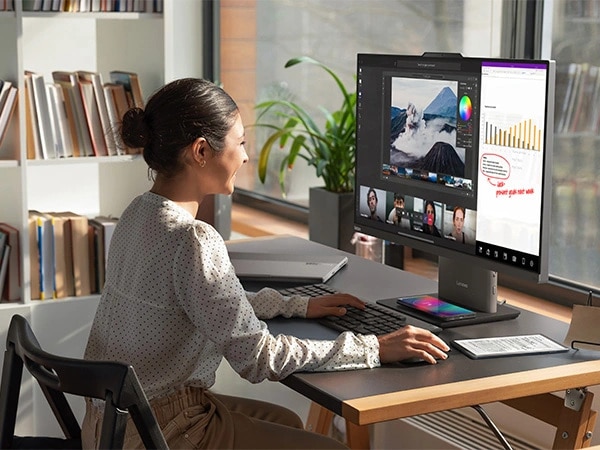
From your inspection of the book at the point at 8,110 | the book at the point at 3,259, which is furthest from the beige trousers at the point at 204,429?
the book at the point at 8,110

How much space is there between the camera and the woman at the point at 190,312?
1.81 meters

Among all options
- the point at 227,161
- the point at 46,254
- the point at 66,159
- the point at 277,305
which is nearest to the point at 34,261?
the point at 46,254

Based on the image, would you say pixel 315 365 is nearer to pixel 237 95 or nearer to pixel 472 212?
pixel 472 212

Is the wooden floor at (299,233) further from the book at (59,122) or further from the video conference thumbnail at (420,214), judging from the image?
the book at (59,122)

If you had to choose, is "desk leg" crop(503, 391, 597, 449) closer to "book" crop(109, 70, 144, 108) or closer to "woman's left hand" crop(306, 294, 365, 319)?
"woman's left hand" crop(306, 294, 365, 319)

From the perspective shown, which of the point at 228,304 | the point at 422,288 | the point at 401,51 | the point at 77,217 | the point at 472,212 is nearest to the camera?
the point at 228,304

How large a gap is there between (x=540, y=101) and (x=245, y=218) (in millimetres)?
2693

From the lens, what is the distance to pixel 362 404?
1.65 m

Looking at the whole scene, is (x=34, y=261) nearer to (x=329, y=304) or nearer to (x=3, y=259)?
(x=3, y=259)

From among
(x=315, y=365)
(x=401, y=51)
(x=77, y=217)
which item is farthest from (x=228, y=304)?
(x=401, y=51)

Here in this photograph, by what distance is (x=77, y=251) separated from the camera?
10.2ft

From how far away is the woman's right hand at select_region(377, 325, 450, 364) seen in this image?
1.83 m

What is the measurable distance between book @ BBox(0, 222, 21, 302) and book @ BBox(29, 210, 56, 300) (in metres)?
0.06

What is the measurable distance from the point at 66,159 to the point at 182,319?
130 cm
